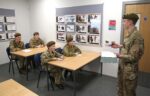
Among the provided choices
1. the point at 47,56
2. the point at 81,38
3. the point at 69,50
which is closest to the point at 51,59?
the point at 47,56

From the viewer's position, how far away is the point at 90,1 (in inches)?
150

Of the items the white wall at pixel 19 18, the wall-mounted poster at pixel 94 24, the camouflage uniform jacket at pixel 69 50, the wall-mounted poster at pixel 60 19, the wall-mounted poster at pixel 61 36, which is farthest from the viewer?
the white wall at pixel 19 18

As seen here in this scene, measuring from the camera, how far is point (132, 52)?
204cm

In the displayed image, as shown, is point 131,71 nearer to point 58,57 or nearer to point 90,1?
point 58,57

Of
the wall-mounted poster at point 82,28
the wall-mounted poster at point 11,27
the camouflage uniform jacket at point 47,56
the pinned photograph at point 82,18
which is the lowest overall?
the camouflage uniform jacket at point 47,56

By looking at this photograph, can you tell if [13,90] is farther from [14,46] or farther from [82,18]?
[82,18]

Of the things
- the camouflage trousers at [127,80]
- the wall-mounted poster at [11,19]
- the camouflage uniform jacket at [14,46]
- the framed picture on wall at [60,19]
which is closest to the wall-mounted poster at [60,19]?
the framed picture on wall at [60,19]

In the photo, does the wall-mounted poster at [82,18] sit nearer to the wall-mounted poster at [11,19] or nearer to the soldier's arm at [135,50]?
the soldier's arm at [135,50]

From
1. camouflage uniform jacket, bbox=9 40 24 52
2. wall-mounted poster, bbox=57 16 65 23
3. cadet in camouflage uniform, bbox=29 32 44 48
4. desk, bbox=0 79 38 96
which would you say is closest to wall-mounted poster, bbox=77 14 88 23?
wall-mounted poster, bbox=57 16 65 23

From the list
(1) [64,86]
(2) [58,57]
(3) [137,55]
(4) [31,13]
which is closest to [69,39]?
(2) [58,57]

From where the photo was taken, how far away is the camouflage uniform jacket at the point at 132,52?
203 centimetres

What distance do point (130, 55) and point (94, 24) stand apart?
77.8 inches

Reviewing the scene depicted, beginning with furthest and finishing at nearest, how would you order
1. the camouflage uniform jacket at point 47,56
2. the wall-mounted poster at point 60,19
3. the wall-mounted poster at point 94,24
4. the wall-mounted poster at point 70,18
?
the wall-mounted poster at point 60,19
the wall-mounted poster at point 70,18
the wall-mounted poster at point 94,24
the camouflage uniform jacket at point 47,56

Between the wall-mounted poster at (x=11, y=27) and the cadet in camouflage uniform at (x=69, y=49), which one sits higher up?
the wall-mounted poster at (x=11, y=27)
